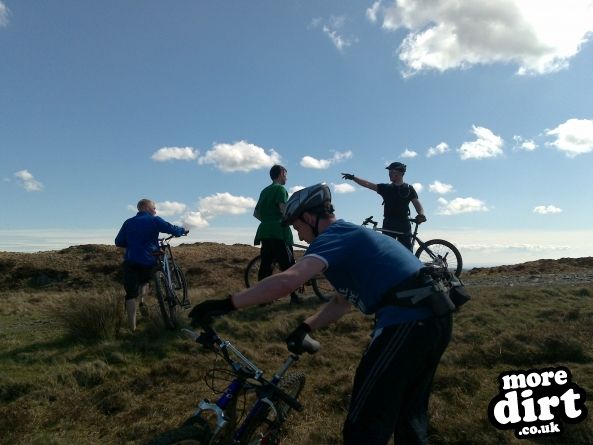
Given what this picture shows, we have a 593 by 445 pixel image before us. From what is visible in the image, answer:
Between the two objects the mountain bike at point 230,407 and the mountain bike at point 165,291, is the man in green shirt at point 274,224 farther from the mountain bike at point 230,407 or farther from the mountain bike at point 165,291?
the mountain bike at point 230,407

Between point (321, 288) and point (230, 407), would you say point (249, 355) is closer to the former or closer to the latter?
point (321, 288)

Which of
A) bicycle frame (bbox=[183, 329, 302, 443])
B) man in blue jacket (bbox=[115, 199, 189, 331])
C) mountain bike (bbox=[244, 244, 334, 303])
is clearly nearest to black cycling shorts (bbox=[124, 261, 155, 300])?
man in blue jacket (bbox=[115, 199, 189, 331])

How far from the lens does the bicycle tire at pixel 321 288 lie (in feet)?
30.6

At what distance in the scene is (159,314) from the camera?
7992mm

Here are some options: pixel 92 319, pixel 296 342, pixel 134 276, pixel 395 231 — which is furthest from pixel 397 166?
pixel 296 342

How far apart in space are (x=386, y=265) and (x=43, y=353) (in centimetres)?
613

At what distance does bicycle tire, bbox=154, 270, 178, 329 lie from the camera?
7.64 metres

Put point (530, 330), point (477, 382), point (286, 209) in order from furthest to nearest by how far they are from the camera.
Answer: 1. point (530, 330)
2. point (477, 382)
3. point (286, 209)

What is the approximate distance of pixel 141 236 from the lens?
7922mm

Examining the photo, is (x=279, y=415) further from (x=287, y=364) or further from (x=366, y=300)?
(x=366, y=300)

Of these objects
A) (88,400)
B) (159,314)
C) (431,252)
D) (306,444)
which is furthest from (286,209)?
(431,252)

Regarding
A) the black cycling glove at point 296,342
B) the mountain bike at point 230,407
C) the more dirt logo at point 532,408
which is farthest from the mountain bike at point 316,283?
the black cycling glove at point 296,342

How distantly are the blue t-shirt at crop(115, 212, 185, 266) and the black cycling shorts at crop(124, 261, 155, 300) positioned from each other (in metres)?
0.09

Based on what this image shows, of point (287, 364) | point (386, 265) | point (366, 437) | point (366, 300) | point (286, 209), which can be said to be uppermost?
point (286, 209)
